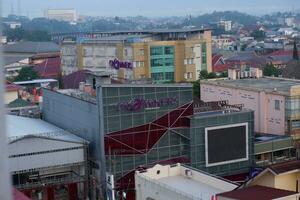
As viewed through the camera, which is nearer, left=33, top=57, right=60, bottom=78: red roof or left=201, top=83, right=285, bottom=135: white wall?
left=201, top=83, right=285, bottom=135: white wall

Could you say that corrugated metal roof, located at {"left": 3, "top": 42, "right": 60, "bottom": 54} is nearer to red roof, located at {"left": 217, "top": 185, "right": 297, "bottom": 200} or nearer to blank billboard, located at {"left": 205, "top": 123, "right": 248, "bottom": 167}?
blank billboard, located at {"left": 205, "top": 123, "right": 248, "bottom": 167}

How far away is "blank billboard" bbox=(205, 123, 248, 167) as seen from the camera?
5336mm

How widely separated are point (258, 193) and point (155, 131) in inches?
78.6

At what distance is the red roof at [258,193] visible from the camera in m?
3.11

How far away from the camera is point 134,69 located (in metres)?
11.9

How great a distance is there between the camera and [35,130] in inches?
228

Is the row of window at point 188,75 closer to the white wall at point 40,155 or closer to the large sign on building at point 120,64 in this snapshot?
the large sign on building at point 120,64

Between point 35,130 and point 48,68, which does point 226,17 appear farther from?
point 35,130

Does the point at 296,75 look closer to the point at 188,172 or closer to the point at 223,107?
the point at 223,107

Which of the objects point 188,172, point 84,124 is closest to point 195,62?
point 84,124

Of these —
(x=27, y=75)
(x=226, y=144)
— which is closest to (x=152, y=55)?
(x=27, y=75)

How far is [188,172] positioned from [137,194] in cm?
44

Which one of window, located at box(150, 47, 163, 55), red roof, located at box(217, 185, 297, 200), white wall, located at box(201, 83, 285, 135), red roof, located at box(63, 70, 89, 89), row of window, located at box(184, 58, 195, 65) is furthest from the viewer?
row of window, located at box(184, 58, 195, 65)

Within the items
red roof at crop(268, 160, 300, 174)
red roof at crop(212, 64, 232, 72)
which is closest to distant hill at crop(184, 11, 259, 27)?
red roof at crop(212, 64, 232, 72)
